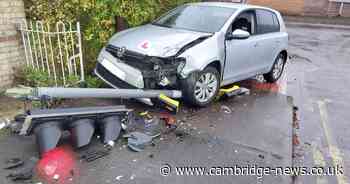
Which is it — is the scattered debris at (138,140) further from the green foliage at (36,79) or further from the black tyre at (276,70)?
the black tyre at (276,70)

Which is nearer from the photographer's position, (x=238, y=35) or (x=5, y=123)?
(x=5, y=123)

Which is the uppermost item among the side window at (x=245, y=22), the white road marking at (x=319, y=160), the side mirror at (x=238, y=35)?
the side window at (x=245, y=22)

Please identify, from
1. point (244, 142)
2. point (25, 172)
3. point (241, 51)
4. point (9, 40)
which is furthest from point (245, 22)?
point (25, 172)

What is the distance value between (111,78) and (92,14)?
1716 mm

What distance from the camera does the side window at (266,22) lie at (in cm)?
659

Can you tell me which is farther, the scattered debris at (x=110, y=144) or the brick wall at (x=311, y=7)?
the brick wall at (x=311, y=7)

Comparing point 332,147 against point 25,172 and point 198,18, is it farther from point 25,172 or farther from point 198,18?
point 25,172

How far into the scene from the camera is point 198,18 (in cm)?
611

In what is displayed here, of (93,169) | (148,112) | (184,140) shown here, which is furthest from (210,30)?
(93,169)

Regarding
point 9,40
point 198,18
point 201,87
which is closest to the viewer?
point 9,40

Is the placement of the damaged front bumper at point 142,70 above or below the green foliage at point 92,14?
below

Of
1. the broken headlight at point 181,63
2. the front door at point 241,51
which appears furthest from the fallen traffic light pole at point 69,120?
the front door at point 241,51

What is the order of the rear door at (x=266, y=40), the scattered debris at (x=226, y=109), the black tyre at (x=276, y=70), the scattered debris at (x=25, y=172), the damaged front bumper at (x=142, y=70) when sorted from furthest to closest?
the black tyre at (x=276, y=70), the rear door at (x=266, y=40), the scattered debris at (x=226, y=109), the damaged front bumper at (x=142, y=70), the scattered debris at (x=25, y=172)

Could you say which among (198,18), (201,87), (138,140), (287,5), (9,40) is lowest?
(138,140)
